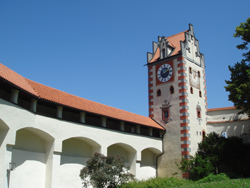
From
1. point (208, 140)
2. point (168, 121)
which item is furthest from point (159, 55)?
point (208, 140)

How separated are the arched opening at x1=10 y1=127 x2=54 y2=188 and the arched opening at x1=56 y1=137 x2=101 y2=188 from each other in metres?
1.06

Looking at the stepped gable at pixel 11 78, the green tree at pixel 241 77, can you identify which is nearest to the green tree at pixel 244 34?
the green tree at pixel 241 77

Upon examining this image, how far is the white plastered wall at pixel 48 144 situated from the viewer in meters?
15.3

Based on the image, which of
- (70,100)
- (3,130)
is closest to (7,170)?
(3,130)

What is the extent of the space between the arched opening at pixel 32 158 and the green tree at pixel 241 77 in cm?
1334

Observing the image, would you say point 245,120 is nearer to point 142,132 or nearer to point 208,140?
point 208,140

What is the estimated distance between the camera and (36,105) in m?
18.5

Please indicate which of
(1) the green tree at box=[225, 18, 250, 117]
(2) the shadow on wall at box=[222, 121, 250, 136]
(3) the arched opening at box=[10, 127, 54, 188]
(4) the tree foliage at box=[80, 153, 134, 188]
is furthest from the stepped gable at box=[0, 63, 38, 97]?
(2) the shadow on wall at box=[222, 121, 250, 136]

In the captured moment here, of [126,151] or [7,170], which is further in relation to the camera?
[126,151]

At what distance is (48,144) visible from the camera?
62.6 ft

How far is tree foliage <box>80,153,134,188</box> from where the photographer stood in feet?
55.1

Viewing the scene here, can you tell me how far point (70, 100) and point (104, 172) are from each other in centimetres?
650

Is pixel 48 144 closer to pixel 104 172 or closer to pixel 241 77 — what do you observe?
pixel 104 172

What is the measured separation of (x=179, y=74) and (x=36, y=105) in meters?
15.1
